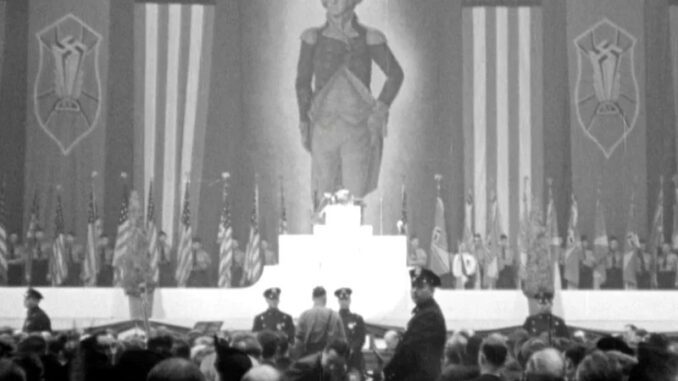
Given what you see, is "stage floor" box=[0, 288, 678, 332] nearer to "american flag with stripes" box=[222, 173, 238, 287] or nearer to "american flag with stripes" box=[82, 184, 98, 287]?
"american flag with stripes" box=[222, 173, 238, 287]

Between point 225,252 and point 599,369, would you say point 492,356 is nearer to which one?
point 599,369

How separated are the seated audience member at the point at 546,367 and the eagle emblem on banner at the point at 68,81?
20273 mm

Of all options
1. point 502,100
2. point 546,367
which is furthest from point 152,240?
point 546,367

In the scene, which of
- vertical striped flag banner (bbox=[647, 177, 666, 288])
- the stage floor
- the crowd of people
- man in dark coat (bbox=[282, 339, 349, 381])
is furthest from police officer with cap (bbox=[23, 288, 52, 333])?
vertical striped flag banner (bbox=[647, 177, 666, 288])

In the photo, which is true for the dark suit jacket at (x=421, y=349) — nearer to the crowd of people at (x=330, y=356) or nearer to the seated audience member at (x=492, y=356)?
the crowd of people at (x=330, y=356)

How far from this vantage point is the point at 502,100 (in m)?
26.1

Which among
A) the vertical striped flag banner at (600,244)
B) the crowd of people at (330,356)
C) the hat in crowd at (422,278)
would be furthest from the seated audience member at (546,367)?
the vertical striped flag banner at (600,244)

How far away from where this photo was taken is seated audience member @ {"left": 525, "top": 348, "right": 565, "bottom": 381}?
655cm

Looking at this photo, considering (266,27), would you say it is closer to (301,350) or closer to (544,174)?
(544,174)

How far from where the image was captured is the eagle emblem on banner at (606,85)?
26.2m

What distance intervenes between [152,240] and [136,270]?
6.53 feet

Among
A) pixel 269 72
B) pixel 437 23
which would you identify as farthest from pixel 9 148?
pixel 437 23

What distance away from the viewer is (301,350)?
37.6 ft

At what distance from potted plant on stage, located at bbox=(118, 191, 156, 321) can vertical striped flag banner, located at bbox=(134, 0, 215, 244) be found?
11.7 ft
